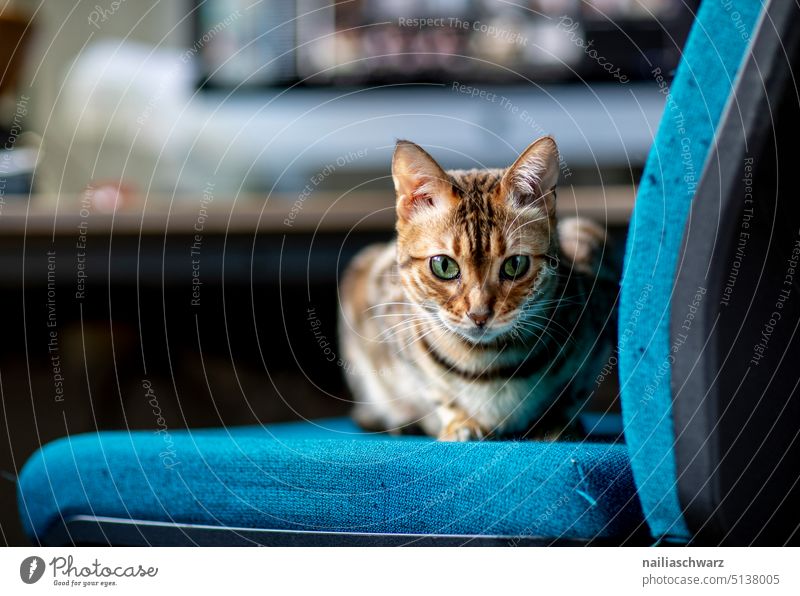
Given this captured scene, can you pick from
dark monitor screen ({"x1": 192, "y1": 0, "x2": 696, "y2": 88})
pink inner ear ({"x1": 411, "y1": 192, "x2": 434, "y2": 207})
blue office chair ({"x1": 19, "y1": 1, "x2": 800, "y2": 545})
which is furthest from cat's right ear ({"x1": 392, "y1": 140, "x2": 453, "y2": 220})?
dark monitor screen ({"x1": 192, "y1": 0, "x2": 696, "y2": 88})

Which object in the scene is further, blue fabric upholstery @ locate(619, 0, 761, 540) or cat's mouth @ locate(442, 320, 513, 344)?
cat's mouth @ locate(442, 320, 513, 344)

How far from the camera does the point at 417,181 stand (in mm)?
483

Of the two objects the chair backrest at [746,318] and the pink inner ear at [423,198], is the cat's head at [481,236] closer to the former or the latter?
the pink inner ear at [423,198]

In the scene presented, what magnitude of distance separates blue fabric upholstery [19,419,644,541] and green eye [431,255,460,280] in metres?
0.12

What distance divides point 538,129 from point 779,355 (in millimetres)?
1059

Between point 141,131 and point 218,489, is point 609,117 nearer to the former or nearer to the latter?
point 141,131

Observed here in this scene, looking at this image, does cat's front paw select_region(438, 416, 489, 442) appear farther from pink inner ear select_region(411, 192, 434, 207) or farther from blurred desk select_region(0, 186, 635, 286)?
blurred desk select_region(0, 186, 635, 286)

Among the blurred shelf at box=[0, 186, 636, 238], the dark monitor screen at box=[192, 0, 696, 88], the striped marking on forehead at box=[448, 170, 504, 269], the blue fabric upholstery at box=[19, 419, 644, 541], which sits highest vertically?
the dark monitor screen at box=[192, 0, 696, 88]

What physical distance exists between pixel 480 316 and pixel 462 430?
13 centimetres

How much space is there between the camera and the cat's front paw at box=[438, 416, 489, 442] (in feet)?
1.84

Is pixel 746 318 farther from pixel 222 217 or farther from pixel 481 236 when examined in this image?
pixel 222 217

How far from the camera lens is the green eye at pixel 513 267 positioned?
477 millimetres

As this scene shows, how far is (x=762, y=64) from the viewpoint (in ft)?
1.13

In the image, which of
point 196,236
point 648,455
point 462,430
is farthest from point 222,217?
point 648,455
